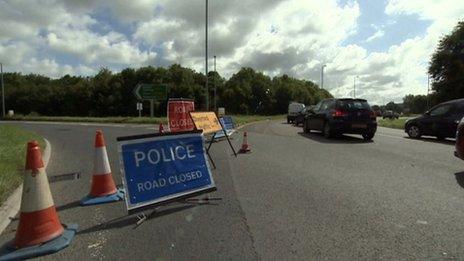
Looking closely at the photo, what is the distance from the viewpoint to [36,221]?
5473 millimetres

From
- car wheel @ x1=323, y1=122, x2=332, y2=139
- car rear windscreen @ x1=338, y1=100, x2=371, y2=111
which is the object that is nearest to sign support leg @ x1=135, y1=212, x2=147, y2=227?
car wheel @ x1=323, y1=122, x2=332, y2=139

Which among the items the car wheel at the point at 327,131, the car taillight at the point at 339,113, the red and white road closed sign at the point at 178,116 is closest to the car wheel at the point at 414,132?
the car taillight at the point at 339,113

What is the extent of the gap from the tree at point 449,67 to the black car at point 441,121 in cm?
4031

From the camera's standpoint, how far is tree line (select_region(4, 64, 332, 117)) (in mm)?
96625

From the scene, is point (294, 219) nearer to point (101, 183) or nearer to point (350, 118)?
point (101, 183)

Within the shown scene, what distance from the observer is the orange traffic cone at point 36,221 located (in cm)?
529

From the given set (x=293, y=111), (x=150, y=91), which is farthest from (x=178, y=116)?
(x=293, y=111)

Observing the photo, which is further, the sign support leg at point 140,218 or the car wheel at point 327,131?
the car wheel at point 327,131

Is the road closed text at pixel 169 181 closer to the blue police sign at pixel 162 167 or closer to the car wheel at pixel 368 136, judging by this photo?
the blue police sign at pixel 162 167

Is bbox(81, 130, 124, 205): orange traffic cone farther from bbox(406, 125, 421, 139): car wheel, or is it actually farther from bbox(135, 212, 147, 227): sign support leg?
bbox(406, 125, 421, 139): car wheel

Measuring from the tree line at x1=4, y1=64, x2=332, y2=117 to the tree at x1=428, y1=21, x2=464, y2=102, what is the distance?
4212 cm

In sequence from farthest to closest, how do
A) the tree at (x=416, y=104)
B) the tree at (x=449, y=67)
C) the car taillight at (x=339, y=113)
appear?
the tree at (x=416, y=104) < the tree at (x=449, y=67) < the car taillight at (x=339, y=113)

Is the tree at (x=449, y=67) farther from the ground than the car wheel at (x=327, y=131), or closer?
farther from the ground

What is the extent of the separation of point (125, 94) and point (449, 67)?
59647 millimetres
